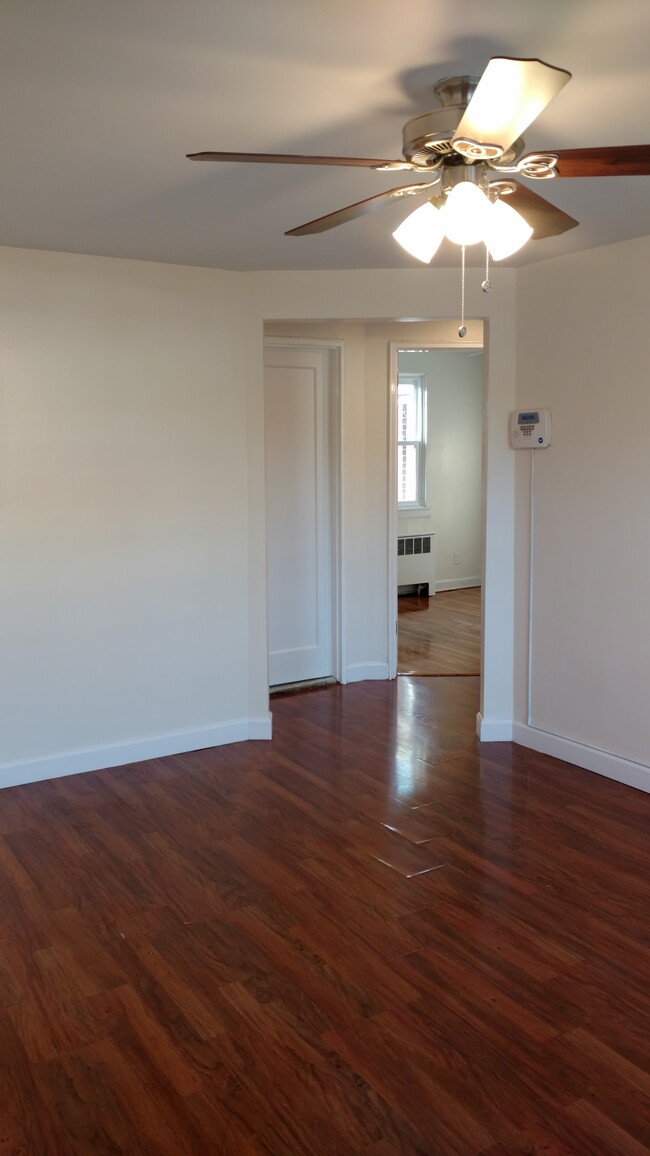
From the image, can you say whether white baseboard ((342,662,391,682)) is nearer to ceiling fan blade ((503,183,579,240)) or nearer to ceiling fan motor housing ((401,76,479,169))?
ceiling fan blade ((503,183,579,240))

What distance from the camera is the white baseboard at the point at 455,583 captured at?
9.02 metres

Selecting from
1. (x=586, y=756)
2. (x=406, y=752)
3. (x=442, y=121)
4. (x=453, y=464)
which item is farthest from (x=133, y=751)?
(x=453, y=464)

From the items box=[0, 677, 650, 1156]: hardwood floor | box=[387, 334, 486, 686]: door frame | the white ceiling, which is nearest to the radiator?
box=[387, 334, 486, 686]: door frame

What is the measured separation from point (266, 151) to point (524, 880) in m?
2.51

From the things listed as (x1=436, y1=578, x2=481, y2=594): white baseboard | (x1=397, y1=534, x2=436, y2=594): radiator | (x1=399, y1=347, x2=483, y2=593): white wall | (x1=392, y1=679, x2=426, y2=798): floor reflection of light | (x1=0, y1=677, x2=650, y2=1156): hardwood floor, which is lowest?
(x1=0, y1=677, x2=650, y2=1156): hardwood floor

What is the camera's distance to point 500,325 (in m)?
4.30

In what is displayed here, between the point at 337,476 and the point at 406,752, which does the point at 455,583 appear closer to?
the point at 337,476

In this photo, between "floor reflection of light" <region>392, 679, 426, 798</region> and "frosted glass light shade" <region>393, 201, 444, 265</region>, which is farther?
"floor reflection of light" <region>392, 679, 426, 798</region>

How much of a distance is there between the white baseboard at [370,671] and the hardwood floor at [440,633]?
0.63 ft

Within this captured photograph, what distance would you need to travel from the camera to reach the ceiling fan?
1.61 metres

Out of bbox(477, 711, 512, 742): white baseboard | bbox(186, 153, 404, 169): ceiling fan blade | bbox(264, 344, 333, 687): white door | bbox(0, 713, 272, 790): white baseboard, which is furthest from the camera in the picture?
bbox(264, 344, 333, 687): white door

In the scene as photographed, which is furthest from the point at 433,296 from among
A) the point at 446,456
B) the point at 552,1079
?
the point at 446,456

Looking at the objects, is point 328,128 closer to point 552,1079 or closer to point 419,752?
point 552,1079

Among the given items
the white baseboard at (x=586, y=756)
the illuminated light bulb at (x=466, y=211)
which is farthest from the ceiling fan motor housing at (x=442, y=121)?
the white baseboard at (x=586, y=756)
